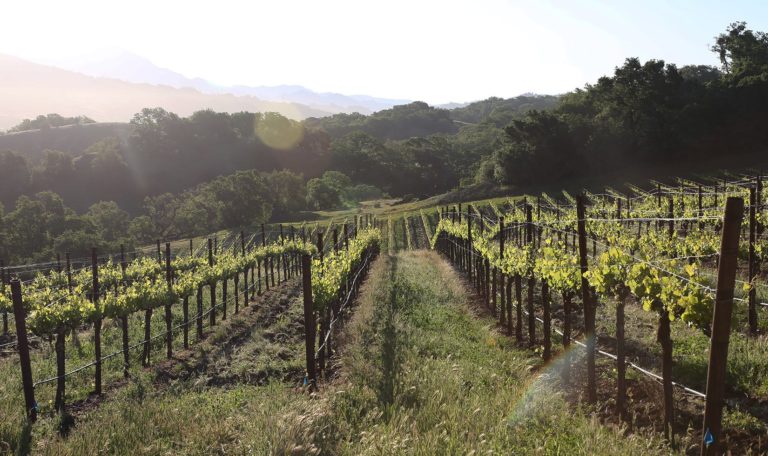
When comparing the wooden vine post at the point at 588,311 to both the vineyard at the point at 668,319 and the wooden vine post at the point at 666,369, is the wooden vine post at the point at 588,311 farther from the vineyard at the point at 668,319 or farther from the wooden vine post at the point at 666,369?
the wooden vine post at the point at 666,369

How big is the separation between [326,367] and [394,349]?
5.68ft

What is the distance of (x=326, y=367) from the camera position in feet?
34.9

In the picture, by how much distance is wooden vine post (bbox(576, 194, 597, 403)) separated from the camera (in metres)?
7.19

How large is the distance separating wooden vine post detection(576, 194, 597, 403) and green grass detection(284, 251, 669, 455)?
21.9 inches

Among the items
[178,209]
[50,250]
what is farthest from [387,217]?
[50,250]

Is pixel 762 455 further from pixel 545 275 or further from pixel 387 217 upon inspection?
pixel 387 217

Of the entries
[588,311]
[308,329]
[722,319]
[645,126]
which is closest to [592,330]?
[588,311]

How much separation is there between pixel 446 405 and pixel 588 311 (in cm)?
284

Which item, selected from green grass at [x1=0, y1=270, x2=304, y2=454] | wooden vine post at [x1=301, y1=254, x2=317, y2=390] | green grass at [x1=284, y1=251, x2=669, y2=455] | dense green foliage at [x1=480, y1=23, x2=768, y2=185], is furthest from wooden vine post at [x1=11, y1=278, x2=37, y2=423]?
dense green foliage at [x1=480, y1=23, x2=768, y2=185]

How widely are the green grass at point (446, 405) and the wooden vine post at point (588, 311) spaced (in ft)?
1.83

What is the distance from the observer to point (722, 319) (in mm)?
4129

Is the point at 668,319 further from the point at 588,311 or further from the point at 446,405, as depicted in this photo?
the point at 446,405

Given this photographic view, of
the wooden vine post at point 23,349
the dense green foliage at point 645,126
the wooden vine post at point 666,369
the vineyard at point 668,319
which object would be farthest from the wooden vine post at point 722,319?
the dense green foliage at point 645,126

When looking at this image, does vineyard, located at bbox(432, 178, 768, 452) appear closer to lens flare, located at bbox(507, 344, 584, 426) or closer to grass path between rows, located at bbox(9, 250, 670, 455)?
lens flare, located at bbox(507, 344, 584, 426)
